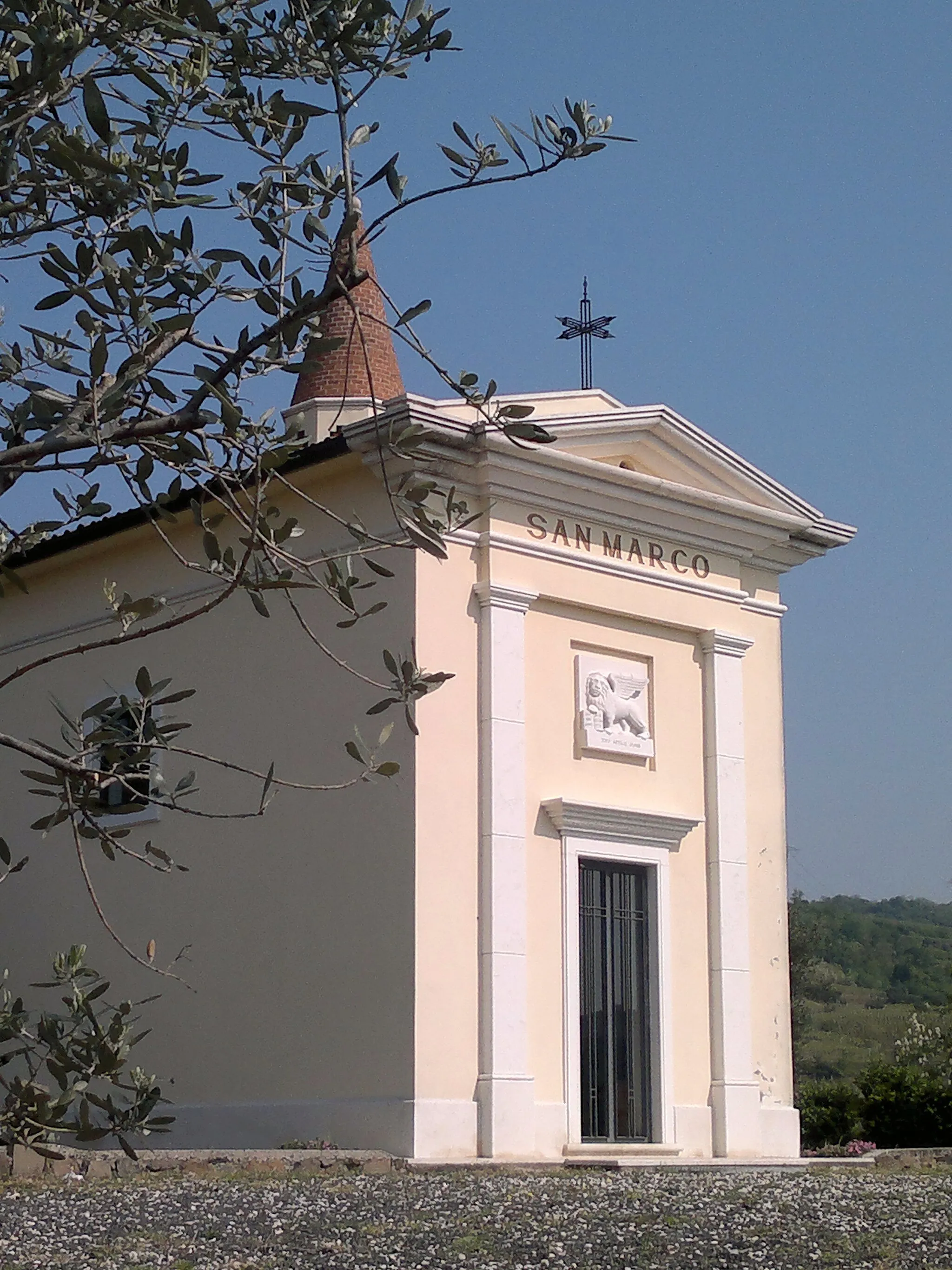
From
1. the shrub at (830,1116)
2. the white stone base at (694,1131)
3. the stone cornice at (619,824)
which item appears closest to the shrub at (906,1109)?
the shrub at (830,1116)

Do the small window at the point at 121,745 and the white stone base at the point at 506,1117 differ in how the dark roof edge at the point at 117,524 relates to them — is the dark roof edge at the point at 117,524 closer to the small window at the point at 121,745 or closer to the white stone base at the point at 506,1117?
the white stone base at the point at 506,1117

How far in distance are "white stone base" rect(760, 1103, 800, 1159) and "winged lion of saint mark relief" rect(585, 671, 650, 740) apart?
11.4 feet

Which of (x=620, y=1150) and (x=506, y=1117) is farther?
(x=620, y=1150)

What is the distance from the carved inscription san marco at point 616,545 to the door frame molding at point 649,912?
2.16m

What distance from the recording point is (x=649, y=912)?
13.7m

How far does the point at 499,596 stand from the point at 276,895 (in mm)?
3004

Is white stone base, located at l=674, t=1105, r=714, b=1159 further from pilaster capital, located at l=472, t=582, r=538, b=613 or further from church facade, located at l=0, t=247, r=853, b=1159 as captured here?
pilaster capital, located at l=472, t=582, r=538, b=613

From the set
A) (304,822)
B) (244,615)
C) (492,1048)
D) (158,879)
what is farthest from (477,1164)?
(244,615)

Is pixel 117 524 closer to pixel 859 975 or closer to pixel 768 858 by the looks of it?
pixel 768 858

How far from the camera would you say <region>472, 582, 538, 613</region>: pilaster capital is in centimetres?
1288

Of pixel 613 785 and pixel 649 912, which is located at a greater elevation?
pixel 613 785

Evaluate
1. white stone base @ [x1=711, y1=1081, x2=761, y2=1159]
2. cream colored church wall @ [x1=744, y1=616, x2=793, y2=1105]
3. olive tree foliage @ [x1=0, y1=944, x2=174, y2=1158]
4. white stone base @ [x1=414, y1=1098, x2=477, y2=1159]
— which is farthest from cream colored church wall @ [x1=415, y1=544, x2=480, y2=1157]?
olive tree foliage @ [x1=0, y1=944, x2=174, y2=1158]

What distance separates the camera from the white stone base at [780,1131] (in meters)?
14.1

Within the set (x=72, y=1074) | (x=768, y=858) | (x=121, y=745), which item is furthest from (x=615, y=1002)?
(x=72, y=1074)
